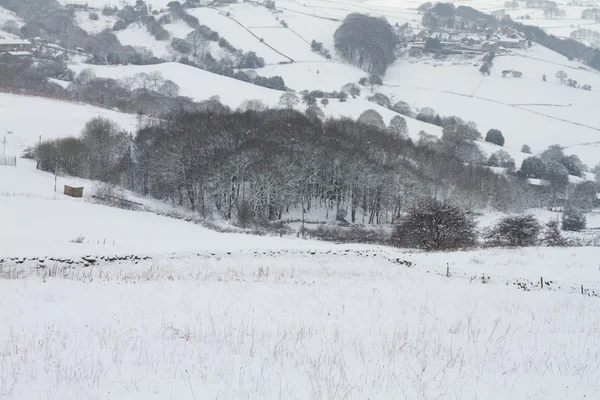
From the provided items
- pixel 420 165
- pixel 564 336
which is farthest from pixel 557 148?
pixel 564 336

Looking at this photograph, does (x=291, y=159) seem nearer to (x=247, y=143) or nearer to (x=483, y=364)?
(x=247, y=143)

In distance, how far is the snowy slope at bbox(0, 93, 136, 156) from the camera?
184ft

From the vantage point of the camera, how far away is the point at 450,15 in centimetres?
19938

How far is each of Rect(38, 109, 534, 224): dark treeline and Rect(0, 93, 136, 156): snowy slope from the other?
21.7ft

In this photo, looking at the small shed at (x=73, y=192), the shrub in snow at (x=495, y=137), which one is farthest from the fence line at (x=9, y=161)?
the shrub in snow at (x=495, y=137)

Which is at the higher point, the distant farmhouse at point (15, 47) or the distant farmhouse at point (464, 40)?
the distant farmhouse at point (464, 40)

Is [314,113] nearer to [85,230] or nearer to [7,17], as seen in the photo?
[85,230]

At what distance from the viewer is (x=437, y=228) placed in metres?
35.2

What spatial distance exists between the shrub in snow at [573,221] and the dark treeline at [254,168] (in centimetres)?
1110

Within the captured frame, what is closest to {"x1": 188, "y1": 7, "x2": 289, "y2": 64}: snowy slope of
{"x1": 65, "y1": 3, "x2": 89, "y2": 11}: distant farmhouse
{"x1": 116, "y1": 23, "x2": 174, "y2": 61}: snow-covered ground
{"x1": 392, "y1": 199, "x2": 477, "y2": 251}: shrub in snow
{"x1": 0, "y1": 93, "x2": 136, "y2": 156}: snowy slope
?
{"x1": 116, "y1": 23, "x2": 174, "y2": 61}: snow-covered ground

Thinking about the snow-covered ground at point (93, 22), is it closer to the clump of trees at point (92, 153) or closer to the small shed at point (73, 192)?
the clump of trees at point (92, 153)

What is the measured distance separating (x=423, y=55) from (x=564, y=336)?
513 ft

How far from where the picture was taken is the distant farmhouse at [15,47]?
105981mm


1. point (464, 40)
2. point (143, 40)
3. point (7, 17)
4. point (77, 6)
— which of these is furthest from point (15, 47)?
point (464, 40)
